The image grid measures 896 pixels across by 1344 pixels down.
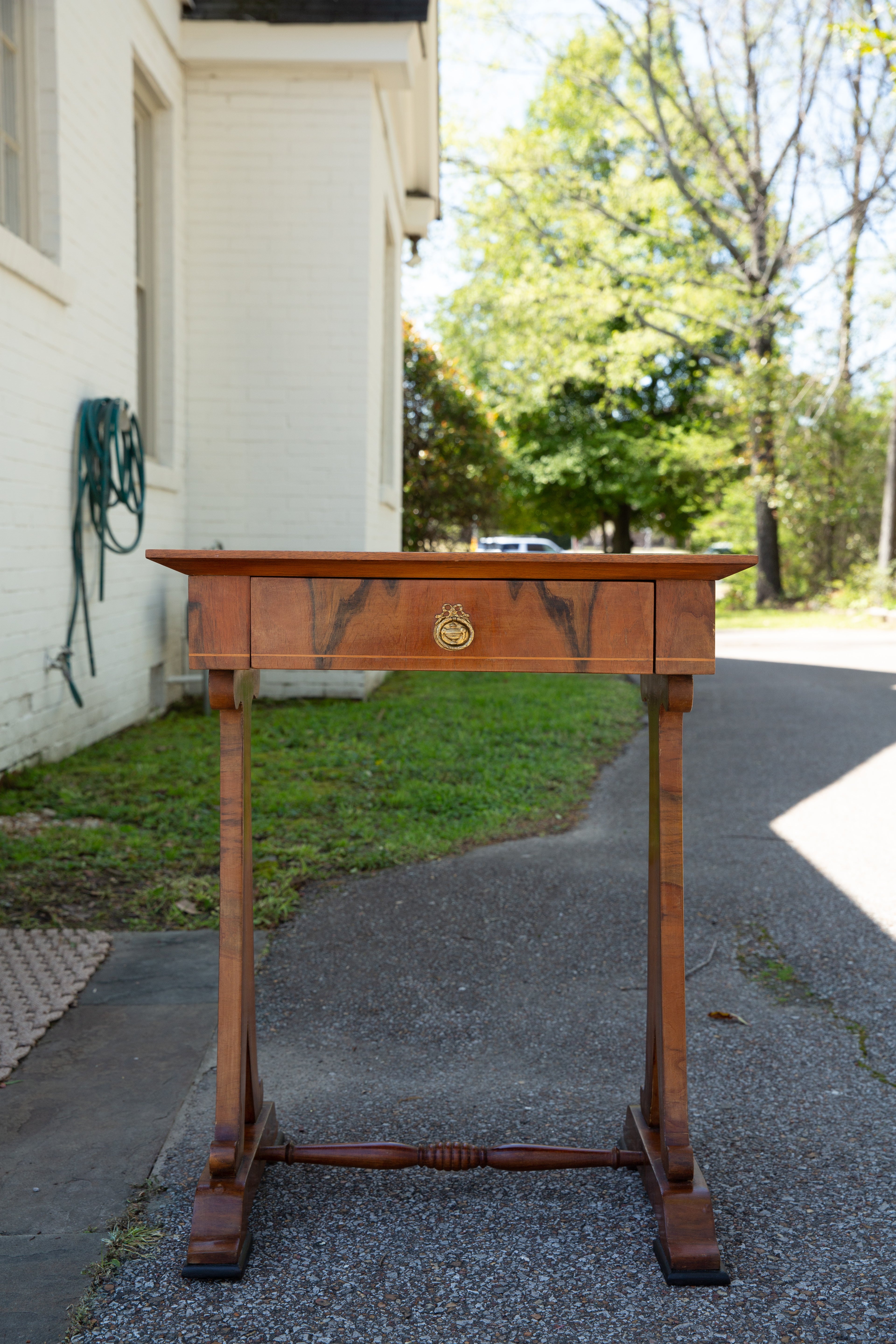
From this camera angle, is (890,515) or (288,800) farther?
(890,515)

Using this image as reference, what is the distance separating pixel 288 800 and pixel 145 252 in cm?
437

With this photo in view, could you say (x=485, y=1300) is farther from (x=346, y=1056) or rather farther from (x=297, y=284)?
(x=297, y=284)

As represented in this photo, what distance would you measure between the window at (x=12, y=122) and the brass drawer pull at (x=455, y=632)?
429cm

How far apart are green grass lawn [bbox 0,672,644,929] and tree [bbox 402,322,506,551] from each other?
849cm

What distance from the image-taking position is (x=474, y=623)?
5.91 feet

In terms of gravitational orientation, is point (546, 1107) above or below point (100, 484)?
below

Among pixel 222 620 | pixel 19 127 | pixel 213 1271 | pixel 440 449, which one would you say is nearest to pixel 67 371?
pixel 19 127

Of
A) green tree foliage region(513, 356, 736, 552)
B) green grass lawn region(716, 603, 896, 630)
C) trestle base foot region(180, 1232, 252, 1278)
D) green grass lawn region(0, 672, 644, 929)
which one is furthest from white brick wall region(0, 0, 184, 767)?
green tree foliage region(513, 356, 736, 552)

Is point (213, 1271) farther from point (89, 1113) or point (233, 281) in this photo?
point (233, 281)

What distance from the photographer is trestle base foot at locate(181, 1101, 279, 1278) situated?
1.75 metres

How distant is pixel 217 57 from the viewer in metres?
7.28

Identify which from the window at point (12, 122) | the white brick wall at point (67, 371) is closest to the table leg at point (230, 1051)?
the white brick wall at point (67, 371)

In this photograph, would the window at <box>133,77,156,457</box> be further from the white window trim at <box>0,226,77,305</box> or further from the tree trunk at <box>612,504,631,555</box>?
the tree trunk at <box>612,504,631,555</box>

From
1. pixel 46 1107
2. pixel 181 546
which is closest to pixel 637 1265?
pixel 46 1107
